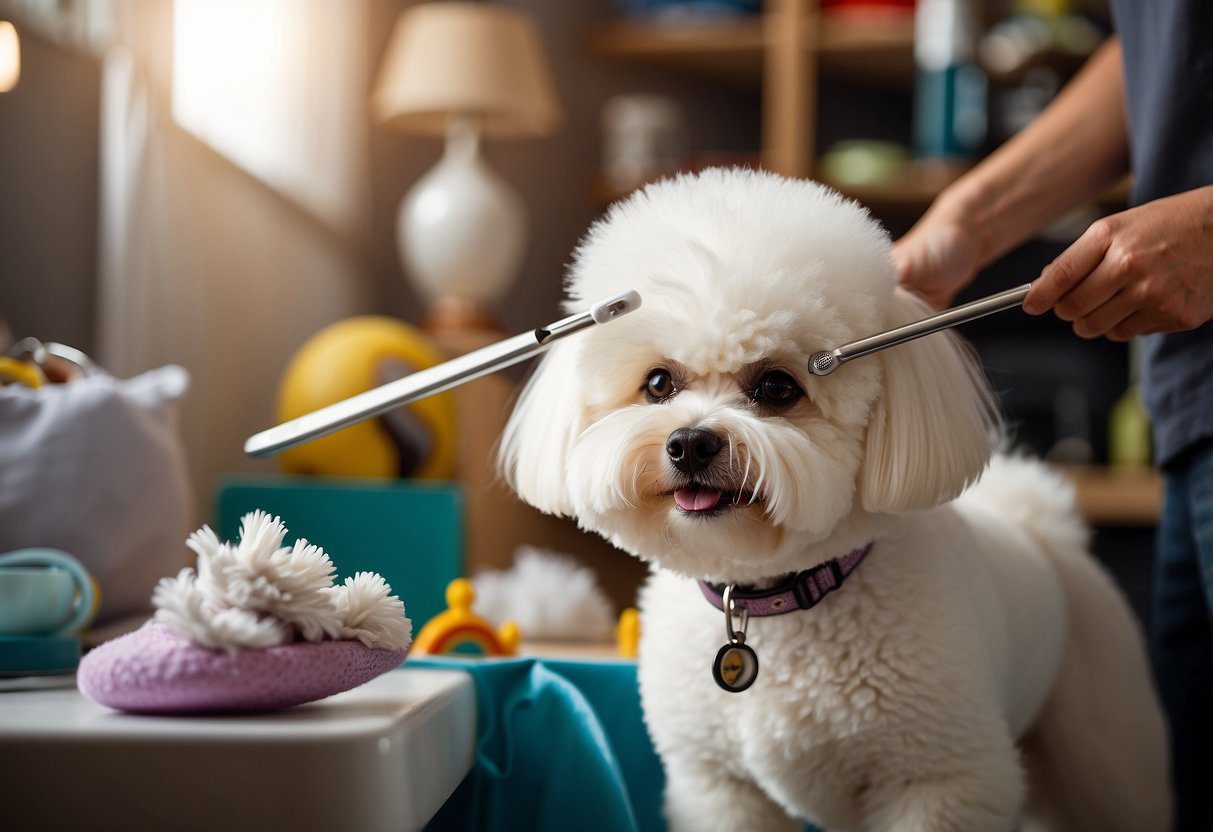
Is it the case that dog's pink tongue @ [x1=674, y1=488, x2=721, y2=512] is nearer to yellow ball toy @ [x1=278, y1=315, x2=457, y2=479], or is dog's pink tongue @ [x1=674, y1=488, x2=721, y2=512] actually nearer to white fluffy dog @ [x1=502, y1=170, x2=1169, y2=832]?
white fluffy dog @ [x1=502, y1=170, x2=1169, y2=832]

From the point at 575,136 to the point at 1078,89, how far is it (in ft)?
7.41

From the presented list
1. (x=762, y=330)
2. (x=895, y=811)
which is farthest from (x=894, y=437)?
(x=895, y=811)

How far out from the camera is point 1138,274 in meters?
0.88

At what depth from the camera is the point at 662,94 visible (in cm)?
354

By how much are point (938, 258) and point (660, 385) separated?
0.40 meters

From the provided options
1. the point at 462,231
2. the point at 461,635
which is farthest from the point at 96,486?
the point at 462,231

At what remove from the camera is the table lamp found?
2586mm

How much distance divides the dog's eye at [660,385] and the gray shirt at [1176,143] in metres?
0.59

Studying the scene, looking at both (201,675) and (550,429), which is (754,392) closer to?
(550,429)

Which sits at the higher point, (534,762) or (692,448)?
(692,448)

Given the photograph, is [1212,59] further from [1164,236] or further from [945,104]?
[945,104]

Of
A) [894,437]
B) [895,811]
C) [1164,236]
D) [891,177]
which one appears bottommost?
[895,811]

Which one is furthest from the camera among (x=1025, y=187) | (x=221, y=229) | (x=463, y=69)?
(x=463, y=69)

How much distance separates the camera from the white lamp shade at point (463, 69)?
2.58 meters
